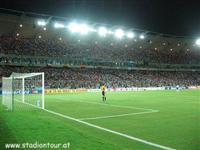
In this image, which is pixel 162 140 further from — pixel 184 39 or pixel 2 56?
pixel 184 39

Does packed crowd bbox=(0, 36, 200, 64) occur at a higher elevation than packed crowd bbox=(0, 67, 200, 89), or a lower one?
higher

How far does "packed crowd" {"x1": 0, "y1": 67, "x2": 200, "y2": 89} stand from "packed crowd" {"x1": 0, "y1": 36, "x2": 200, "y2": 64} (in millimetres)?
3441

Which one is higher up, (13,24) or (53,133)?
(13,24)

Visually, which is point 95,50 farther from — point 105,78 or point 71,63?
point 105,78

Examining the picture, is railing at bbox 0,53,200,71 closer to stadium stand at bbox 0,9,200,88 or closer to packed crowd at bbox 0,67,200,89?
stadium stand at bbox 0,9,200,88

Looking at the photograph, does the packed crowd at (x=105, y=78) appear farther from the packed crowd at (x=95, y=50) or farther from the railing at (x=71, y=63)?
Answer: the packed crowd at (x=95, y=50)

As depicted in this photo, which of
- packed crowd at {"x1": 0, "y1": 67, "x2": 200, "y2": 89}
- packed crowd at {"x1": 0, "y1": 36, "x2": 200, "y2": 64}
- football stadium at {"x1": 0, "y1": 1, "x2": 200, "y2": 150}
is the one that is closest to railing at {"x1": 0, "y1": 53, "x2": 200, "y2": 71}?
football stadium at {"x1": 0, "y1": 1, "x2": 200, "y2": 150}

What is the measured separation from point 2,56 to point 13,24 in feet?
23.6

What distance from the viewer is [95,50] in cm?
7281

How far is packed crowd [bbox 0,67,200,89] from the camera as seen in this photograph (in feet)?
192

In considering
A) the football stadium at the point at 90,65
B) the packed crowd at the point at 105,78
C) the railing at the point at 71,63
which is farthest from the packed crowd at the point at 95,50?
the packed crowd at the point at 105,78

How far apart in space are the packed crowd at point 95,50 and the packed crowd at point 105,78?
11.3 ft

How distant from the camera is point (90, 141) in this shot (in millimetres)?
9281

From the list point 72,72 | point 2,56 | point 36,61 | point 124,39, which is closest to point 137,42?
point 124,39
